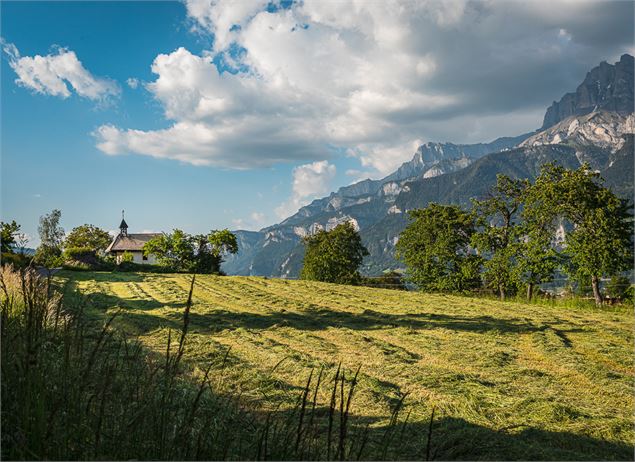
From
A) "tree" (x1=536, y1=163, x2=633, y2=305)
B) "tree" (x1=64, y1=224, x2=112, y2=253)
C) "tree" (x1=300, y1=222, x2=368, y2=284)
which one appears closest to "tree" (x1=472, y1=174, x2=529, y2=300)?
"tree" (x1=536, y1=163, x2=633, y2=305)

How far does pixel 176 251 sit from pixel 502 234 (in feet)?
110

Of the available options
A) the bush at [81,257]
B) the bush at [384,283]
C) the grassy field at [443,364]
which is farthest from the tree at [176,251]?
the grassy field at [443,364]

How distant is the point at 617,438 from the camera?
18.3ft

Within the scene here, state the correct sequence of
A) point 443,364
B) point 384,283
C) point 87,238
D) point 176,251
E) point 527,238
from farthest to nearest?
point 87,238, point 176,251, point 384,283, point 527,238, point 443,364

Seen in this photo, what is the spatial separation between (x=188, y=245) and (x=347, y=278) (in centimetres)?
1864

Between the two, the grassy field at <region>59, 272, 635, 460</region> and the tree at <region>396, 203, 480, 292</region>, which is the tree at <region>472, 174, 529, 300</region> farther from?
the grassy field at <region>59, 272, 635, 460</region>

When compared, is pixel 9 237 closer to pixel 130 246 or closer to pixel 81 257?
pixel 81 257

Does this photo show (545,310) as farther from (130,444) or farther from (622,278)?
(130,444)

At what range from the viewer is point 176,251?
162 feet

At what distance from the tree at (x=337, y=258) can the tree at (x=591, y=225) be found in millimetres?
27382

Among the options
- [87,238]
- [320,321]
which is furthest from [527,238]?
[87,238]

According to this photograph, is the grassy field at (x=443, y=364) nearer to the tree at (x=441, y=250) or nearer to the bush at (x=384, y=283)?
the tree at (x=441, y=250)

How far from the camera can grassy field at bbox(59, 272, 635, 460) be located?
18.5 feet

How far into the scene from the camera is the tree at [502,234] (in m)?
31.8
